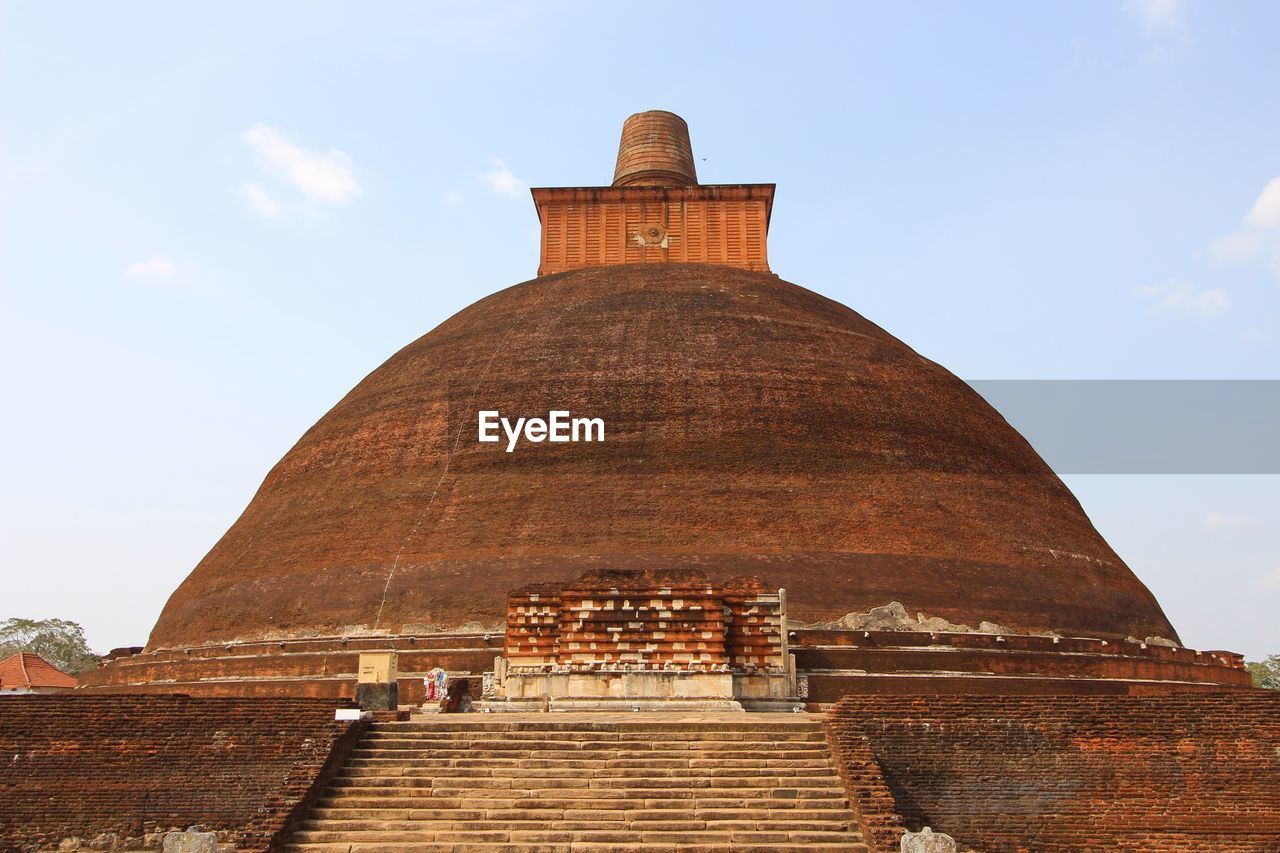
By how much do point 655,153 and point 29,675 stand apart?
20.0 meters

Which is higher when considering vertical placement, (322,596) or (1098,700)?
(322,596)

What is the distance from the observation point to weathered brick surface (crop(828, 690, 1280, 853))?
342 inches

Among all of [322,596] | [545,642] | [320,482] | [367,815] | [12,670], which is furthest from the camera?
[12,670]

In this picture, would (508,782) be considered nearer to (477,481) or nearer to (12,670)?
(477,481)

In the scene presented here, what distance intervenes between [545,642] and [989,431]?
8638mm

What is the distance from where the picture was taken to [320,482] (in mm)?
16547

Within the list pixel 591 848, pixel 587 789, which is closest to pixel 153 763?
pixel 587 789

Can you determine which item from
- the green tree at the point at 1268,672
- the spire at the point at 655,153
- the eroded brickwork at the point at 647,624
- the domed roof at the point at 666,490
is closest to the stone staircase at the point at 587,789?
the eroded brickwork at the point at 647,624

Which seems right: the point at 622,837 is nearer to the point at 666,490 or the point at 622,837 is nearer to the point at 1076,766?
the point at 1076,766

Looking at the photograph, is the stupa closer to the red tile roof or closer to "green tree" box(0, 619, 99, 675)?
the red tile roof

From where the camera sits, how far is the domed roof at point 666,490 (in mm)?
14172

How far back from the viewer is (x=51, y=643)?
138ft

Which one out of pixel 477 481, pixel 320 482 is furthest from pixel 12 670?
pixel 477 481

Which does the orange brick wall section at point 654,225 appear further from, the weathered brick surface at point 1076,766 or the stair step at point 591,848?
the stair step at point 591,848
